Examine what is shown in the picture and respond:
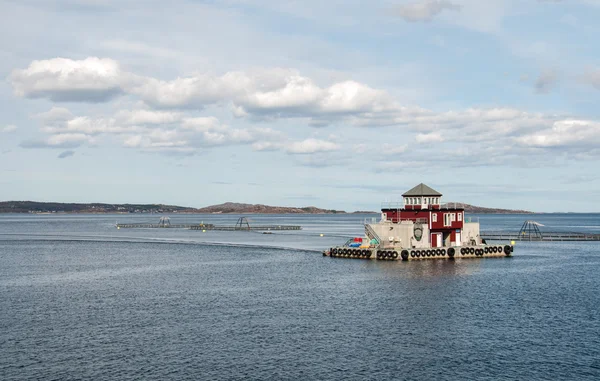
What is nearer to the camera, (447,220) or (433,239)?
(447,220)

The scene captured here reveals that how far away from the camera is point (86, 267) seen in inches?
3772

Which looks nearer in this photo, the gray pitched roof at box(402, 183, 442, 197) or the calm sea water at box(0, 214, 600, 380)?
the calm sea water at box(0, 214, 600, 380)

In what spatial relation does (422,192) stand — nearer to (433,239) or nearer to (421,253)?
(433,239)

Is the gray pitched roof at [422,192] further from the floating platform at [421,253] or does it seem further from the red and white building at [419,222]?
the floating platform at [421,253]

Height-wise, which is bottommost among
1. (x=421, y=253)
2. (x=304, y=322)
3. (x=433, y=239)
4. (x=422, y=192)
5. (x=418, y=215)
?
(x=304, y=322)

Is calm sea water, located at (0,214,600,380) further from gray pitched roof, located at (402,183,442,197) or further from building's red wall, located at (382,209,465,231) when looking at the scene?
gray pitched roof, located at (402,183,442,197)

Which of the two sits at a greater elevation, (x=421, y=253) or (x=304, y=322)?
(x=421, y=253)

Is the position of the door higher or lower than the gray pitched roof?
lower

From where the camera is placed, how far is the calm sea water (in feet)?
131

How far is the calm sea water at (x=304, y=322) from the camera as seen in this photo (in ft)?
131

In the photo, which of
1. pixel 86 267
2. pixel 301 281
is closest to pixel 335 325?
pixel 301 281

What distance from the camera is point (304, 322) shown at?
52.7 metres

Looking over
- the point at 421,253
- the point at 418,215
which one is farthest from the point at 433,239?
the point at 418,215

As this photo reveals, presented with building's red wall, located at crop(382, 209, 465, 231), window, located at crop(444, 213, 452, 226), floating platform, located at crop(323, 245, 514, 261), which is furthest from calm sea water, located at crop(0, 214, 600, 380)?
window, located at crop(444, 213, 452, 226)
